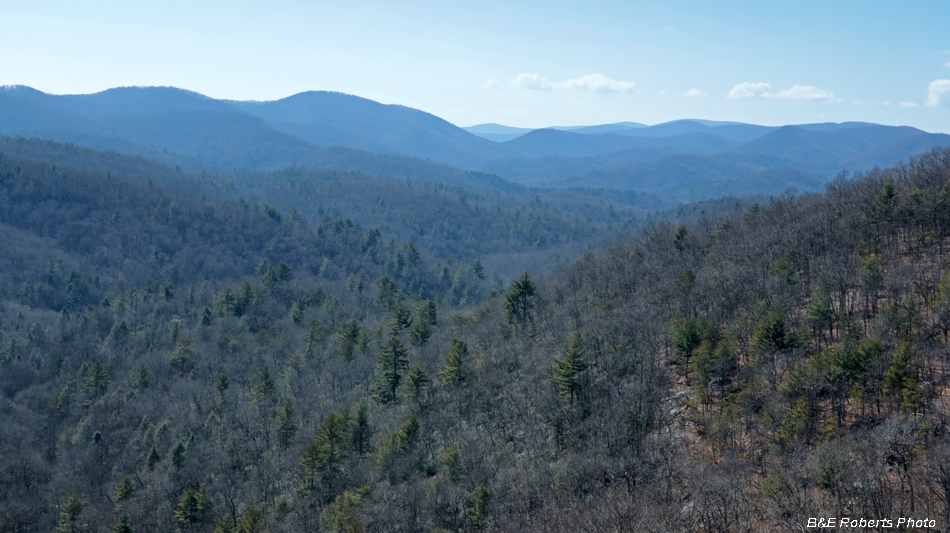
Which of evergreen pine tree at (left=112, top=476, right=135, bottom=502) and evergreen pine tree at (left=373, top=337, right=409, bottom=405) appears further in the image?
evergreen pine tree at (left=373, top=337, right=409, bottom=405)

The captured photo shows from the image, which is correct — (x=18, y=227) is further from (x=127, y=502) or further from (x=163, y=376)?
(x=127, y=502)

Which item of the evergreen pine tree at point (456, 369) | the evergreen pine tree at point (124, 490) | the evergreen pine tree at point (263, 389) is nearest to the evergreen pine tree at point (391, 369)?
the evergreen pine tree at point (456, 369)

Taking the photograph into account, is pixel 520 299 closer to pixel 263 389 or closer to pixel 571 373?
pixel 571 373

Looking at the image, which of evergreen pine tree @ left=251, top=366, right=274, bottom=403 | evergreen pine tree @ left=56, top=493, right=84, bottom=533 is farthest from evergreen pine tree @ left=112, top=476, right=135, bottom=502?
evergreen pine tree @ left=251, top=366, right=274, bottom=403

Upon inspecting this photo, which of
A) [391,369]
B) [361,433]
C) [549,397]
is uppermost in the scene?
[549,397]

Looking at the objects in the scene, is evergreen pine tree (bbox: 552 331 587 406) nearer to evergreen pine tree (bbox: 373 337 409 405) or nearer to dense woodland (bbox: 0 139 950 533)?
dense woodland (bbox: 0 139 950 533)

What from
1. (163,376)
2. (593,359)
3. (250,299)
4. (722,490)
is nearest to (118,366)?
(163,376)

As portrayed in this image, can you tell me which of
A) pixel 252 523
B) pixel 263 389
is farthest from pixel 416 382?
pixel 263 389

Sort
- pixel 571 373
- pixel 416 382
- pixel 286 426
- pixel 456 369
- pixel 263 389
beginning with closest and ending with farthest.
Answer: pixel 571 373 < pixel 456 369 < pixel 416 382 < pixel 286 426 < pixel 263 389

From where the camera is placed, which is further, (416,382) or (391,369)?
(391,369)
